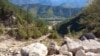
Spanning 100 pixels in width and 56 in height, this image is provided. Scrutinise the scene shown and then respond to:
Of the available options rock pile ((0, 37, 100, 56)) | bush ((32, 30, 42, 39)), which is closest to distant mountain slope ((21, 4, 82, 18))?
bush ((32, 30, 42, 39))

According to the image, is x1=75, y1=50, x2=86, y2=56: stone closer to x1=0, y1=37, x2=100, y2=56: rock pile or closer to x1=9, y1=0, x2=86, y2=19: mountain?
x1=0, y1=37, x2=100, y2=56: rock pile

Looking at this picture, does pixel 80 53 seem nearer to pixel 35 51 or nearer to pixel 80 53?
pixel 80 53

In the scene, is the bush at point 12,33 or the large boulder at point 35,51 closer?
the large boulder at point 35,51

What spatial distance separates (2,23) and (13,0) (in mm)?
2769

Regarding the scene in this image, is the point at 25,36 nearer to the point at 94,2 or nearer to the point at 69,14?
the point at 94,2

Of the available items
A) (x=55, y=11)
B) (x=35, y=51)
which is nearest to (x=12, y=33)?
(x=55, y=11)

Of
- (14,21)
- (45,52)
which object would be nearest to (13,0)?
(14,21)

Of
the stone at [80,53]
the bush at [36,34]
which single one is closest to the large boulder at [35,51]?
the stone at [80,53]

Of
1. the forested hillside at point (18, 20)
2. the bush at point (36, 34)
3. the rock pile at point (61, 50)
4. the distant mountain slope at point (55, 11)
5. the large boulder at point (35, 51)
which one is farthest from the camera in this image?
the distant mountain slope at point (55, 11)

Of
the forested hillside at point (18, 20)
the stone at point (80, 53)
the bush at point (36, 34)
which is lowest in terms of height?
the bush at point (36, 34)

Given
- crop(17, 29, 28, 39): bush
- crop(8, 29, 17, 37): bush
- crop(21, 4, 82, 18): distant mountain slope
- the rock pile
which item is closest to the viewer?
the rock pile

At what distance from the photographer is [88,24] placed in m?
26.2

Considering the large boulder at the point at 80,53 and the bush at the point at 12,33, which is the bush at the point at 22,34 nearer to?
the bush at the point at 12,33

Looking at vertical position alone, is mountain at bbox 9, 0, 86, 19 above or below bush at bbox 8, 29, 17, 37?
above
